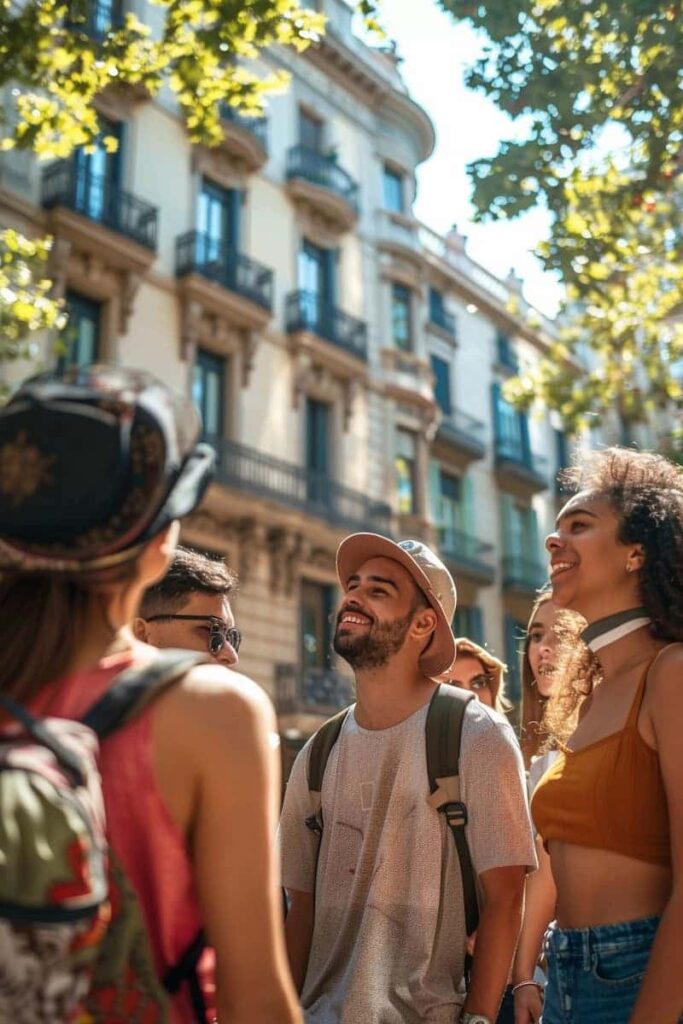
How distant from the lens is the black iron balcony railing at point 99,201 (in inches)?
620

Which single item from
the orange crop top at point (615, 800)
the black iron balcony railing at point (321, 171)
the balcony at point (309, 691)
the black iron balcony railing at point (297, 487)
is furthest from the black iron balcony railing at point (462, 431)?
the orange crop top at point (615, 800)

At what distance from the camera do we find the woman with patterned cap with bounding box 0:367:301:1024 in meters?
1.52

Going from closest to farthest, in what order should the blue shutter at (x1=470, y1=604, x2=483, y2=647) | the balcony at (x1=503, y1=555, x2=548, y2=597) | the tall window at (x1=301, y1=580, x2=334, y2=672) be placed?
the tall window at (x1=301, y1=580, x2=334, y2=672), the blue shutter at (x1=470, y1=604, x2=483, y2=647), the balcony at (x1=503, y1=555, x2=548, y2=597)

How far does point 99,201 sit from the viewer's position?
16.5 m

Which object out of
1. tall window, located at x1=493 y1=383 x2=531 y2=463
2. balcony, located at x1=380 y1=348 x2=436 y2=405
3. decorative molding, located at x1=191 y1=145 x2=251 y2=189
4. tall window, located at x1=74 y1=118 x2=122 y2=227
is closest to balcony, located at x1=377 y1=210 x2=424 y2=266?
balcony, located at x1=380 y1=348 x2=436 y2=405

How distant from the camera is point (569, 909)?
2.59 m

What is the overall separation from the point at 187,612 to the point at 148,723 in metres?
2.23

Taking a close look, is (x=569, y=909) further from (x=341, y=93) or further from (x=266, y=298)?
(x=341, y=93)

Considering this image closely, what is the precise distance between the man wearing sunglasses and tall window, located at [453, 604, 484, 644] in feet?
66.6

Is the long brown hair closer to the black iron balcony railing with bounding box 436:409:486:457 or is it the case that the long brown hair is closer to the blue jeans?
the blue jeans

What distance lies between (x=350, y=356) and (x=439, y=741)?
17.7 m

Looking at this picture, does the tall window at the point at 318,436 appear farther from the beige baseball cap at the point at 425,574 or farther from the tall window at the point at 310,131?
the beige baseball cap at the point at 425,574

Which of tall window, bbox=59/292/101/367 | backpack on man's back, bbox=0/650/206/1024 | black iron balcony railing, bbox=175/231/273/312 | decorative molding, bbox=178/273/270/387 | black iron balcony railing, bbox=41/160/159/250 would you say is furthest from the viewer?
black iron balcony railing, bbox=175/231/273/312

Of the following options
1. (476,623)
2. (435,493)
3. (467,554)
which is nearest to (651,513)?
(435,493)
